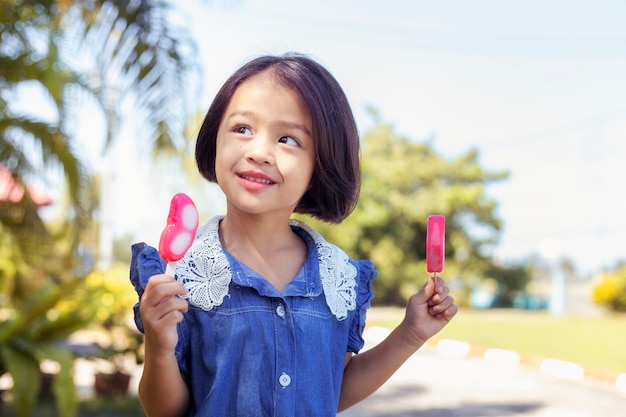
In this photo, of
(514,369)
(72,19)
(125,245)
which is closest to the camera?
(72,19)

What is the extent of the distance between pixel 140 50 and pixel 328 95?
12.3 ft

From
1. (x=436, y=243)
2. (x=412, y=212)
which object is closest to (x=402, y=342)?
(x=436, y=243)

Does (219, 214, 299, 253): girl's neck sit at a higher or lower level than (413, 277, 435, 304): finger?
higher

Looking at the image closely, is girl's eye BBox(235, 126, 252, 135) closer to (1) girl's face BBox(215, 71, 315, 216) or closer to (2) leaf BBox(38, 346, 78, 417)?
(1) girl's face BBox(215, 71, 315, 216)

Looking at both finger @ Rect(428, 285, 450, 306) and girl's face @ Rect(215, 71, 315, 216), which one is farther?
finger @ Rect(428, 285, 450, 306)

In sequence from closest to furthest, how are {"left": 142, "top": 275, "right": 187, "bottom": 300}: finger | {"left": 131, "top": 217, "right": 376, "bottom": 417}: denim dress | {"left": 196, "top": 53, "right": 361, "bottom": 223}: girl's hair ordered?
1. {"left": 142, "top": 275, "right": 187, "bottom": 300}: finger
2. {"left": 131, "top": 217, "right": 376, "bottom": 417}: denim dress
3. {"left": 196, "top": 53, "right": 361, "bottom": 223}: girl's hair

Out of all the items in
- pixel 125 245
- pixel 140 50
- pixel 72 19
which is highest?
pixel 72 19

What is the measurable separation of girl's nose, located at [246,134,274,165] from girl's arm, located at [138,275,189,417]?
0.99 feet

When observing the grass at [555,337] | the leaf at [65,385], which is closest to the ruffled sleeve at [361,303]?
the leaf at [65,385]

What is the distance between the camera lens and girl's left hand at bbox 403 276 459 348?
1.62 m

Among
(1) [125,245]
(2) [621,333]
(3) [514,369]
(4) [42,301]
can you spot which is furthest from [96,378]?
(1) [125,245]

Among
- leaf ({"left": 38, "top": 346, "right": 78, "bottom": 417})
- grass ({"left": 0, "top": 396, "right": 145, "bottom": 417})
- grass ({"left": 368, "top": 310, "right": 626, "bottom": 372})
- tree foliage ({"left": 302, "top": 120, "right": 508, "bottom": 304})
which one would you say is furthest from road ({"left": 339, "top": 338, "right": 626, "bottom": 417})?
tree foliage ({"left": 302, "top": 120, "right": 508, "bottom": 304})

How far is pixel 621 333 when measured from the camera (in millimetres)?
13594

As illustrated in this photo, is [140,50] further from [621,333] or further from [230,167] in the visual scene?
[621,333]
